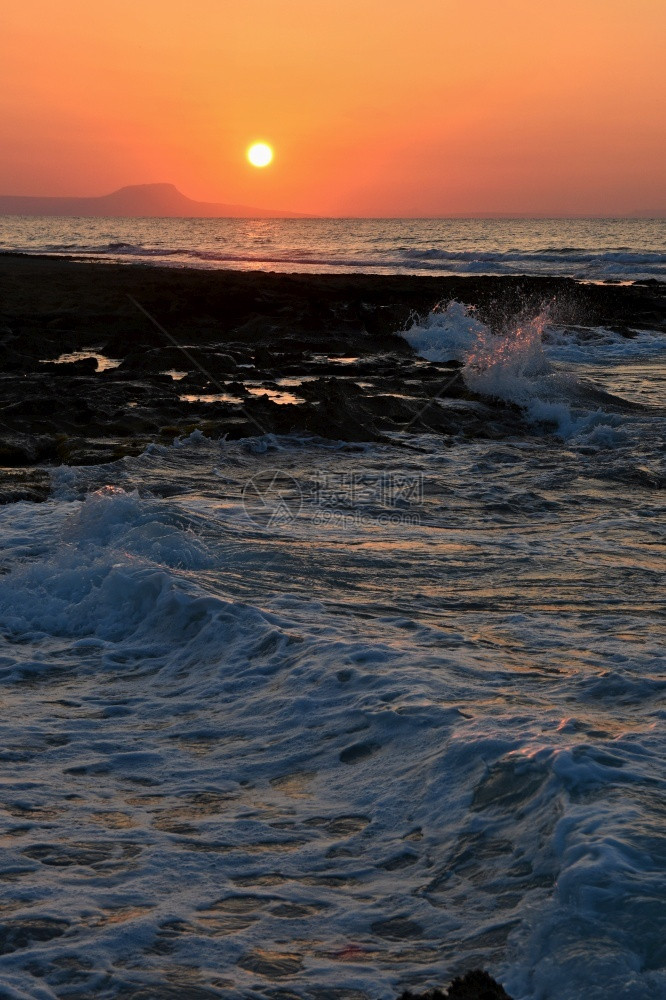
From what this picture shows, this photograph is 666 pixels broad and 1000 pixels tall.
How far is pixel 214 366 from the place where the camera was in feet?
55.1

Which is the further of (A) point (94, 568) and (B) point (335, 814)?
(A) point (94, 568)

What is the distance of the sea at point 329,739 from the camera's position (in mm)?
3254

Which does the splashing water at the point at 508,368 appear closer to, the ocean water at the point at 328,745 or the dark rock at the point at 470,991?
the ocean water at the point at 328,745

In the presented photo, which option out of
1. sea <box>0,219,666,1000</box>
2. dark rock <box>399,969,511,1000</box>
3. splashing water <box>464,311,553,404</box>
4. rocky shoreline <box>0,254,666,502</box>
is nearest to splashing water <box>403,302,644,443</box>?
splashing water <box>464,311,553,404</box>

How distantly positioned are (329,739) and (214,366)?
12695mm

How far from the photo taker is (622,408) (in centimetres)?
1488

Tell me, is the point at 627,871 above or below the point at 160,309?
below

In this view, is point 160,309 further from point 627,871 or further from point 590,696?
point 627,871

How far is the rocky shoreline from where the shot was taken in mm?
12109

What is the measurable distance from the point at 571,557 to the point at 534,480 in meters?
2.92

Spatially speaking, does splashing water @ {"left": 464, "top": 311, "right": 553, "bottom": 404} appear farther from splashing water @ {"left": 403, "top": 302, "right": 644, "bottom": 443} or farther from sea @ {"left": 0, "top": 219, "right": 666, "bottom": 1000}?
sea @ {"left": 0, "top": 219, "right": 666, "bottom": 1000}

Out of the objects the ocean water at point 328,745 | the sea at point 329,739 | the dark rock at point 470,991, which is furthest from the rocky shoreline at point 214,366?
the dark rock at point 470,991

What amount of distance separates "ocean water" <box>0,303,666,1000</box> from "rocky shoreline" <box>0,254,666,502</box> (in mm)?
2699

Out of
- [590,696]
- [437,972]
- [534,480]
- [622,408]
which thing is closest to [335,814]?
[437,972]
